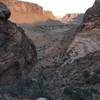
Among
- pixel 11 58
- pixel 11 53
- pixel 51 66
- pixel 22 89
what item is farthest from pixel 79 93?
pixel 51 66

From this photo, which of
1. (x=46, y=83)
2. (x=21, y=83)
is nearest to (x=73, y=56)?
(x=46, y=83)

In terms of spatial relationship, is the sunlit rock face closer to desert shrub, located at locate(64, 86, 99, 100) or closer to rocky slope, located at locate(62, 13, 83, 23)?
desert shrub, located at locate(64, 86, 99, 100)

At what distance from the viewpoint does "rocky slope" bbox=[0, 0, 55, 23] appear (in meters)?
108

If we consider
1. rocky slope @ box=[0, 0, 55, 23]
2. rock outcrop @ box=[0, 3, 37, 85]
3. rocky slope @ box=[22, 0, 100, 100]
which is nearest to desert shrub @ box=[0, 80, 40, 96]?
rock outcrop @ box=[0, 3, 37, 85]

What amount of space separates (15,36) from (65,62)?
21.2 feet

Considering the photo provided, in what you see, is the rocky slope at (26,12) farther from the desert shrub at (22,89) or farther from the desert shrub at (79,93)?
the desert shrub at (79,93)

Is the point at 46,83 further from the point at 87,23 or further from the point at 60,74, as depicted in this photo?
the point at 87,23

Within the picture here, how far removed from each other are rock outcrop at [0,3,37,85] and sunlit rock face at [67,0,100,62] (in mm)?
5340

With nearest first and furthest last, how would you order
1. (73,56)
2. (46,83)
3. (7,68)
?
(7,68), (46,83), (73,56)

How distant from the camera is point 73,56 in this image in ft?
88.5

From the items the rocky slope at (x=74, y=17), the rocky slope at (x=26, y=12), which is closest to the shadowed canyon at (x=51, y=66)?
the rocky slope at (x=74, y=17)

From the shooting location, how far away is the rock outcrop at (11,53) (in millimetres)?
20297

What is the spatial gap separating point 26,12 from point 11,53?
94.4 meters

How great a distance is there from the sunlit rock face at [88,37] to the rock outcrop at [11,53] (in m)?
5.34
